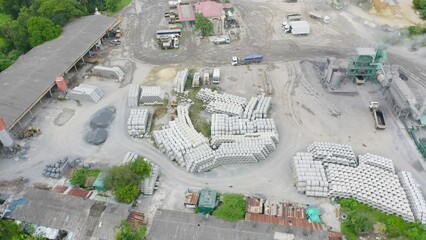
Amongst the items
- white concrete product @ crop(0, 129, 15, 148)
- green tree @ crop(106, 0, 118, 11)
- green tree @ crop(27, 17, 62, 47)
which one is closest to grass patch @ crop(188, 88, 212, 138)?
white concrete product @ crop(0, 129, 15, 148)

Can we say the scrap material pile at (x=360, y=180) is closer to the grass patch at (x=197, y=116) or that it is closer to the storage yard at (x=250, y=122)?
the storage yard at (x=250, y=122)

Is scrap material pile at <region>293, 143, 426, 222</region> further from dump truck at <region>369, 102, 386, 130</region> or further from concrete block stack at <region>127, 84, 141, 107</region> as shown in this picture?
concrete block stack at <region>127, 84, 141, 107</region>

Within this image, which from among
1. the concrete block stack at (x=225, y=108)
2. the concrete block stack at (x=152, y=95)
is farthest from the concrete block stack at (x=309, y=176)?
the concrete block stack at (x=152, y=95)

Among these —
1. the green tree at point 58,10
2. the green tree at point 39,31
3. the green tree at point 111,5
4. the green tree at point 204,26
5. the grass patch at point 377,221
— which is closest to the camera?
the grass patch at point 377,221

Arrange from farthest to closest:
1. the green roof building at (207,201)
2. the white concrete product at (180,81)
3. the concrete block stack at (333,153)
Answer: the white concrete product at (180,81), the concrete block stack at (333,153), the green roof building at (207,201)

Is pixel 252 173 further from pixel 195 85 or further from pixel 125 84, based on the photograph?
pixel 125 84

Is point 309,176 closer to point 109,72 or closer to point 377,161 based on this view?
point 377,161

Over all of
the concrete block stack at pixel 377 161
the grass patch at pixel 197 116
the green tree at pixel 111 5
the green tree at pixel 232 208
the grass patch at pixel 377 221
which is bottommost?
the grass patch at pixel 377 221
